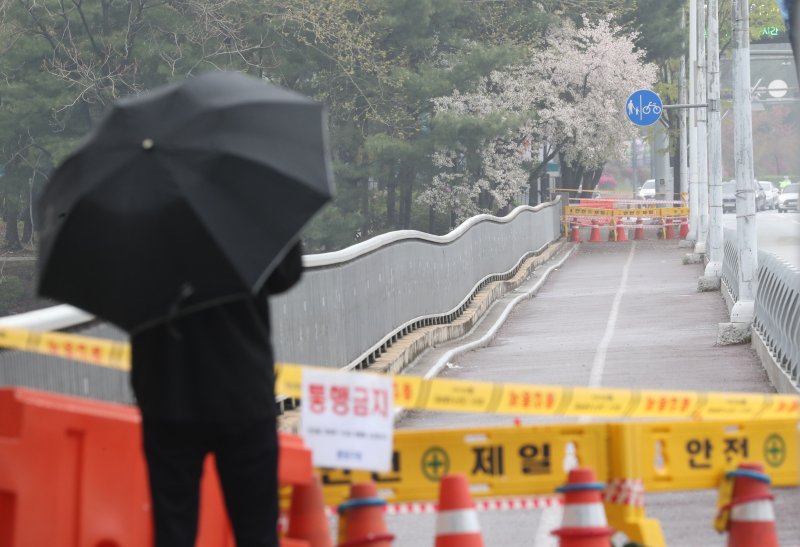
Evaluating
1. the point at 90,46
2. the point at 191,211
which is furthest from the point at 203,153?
the point at 90,46

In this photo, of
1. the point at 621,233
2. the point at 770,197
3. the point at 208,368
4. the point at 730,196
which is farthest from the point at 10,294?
the point at 770,197

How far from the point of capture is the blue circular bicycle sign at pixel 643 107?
1641 inches

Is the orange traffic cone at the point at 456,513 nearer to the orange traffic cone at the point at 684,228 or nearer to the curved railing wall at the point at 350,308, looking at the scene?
the curved railing wall at the point at 350,308

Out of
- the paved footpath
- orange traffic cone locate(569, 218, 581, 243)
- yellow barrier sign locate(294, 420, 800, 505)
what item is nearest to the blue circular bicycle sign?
the paved footpath

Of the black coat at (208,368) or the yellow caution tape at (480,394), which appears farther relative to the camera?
the yellow caution tape at (480,394)

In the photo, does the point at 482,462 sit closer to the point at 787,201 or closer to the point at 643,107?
the point at 643,107

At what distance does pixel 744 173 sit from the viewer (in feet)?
69.8

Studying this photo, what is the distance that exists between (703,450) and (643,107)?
1423 inches

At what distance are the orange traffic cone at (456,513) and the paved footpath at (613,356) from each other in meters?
2.32

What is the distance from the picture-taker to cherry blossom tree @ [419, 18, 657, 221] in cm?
5359

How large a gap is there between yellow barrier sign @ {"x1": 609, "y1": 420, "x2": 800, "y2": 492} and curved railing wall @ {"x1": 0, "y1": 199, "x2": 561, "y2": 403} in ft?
8.59

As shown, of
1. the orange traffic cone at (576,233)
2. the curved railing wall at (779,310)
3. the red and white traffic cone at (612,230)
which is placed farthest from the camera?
the orange traffic cone at (576,233)

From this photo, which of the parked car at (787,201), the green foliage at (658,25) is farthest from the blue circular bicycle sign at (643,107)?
the parked car at (787,201)

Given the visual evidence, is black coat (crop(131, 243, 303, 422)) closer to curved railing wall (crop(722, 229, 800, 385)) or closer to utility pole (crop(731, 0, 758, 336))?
curved railing wall (crop(722, 229, 800, 385))
